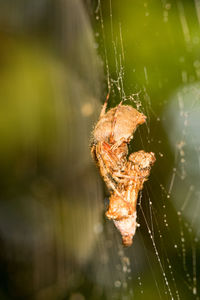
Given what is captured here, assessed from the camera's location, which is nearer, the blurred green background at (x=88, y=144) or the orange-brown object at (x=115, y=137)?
the orange-brown object at (x=115, y=137)

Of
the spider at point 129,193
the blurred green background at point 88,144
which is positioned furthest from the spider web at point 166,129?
the spider at point 129,193

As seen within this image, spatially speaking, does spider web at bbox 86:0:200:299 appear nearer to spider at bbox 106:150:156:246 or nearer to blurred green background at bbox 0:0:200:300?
blurred green background at bbox 0:0:200:300

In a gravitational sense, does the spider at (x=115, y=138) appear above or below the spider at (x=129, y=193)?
above

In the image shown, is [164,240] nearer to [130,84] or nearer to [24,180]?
[130,84]

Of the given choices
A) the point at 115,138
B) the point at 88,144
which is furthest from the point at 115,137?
the point at 88,144

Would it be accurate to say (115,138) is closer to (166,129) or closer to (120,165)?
(120,165)

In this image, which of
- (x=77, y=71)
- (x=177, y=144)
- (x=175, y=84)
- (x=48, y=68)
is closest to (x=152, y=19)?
(x=175, y=84)

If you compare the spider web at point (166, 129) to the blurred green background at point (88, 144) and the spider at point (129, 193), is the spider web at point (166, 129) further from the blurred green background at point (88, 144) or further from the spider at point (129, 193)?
the spider at point (129, 193)
